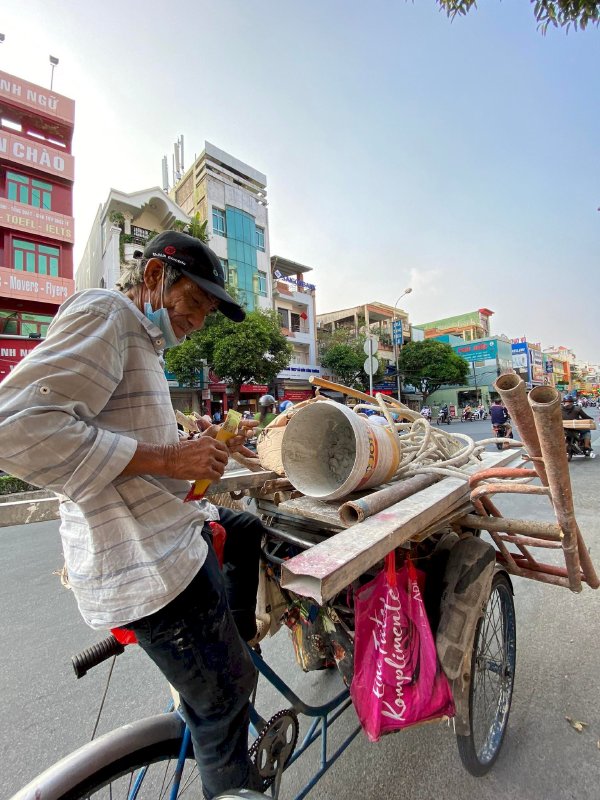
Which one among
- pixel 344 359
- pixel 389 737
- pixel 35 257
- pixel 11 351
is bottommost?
pixel 389 737

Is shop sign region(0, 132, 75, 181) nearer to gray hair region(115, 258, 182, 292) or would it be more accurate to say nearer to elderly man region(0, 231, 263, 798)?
gray hair region(115, 258, 182, 292)

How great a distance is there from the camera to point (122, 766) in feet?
3.55

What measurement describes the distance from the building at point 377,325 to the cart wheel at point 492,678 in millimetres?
31208

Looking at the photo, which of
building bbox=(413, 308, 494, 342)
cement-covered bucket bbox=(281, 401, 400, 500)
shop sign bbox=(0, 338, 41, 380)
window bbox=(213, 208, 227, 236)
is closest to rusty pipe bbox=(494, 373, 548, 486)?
cement-covered bucket bbox=(281, 401, 400, 500)

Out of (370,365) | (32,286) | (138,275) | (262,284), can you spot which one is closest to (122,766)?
(138,275)

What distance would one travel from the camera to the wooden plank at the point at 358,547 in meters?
0.85

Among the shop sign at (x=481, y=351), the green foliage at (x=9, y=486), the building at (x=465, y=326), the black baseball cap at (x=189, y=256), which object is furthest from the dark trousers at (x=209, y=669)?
the building at (x=465, y=326)

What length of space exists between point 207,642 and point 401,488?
793 millimetres

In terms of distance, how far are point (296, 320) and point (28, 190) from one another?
665 inches

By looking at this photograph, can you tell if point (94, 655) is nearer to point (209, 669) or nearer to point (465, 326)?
point (209, 669)

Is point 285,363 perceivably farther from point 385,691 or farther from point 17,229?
point 385,691

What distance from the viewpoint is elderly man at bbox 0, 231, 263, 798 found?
0.85 m

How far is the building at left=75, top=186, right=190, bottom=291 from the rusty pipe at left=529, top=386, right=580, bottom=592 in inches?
813

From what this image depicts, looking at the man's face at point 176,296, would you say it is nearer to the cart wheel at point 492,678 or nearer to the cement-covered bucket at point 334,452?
the cement-covered bucket at point 334,452
